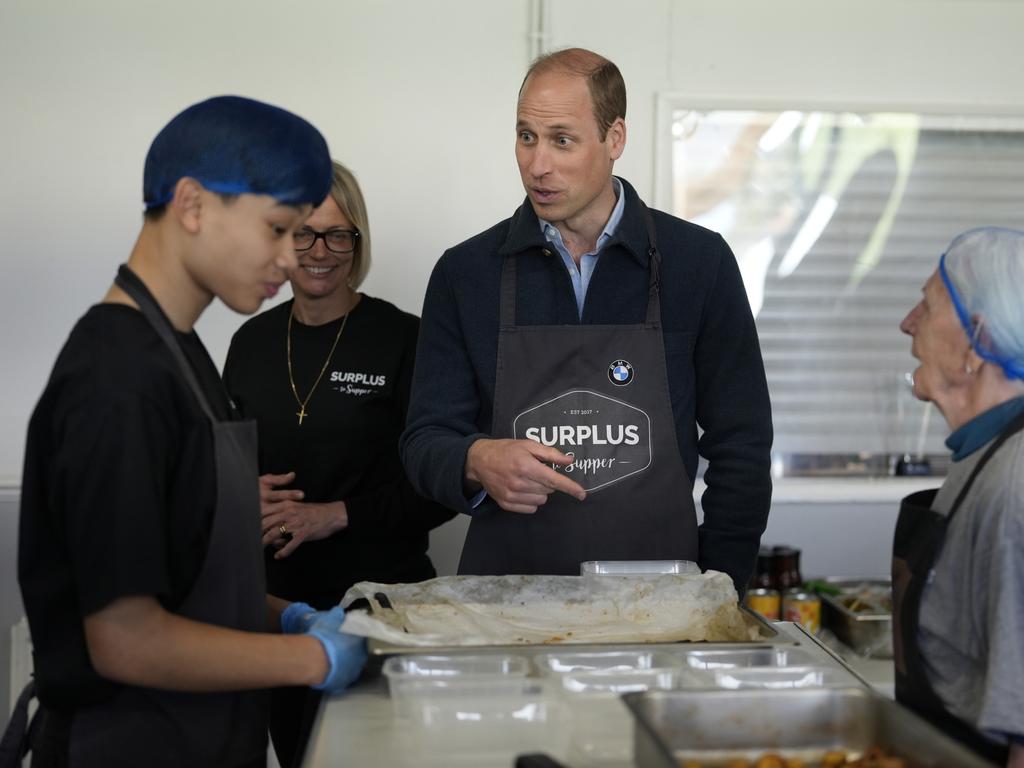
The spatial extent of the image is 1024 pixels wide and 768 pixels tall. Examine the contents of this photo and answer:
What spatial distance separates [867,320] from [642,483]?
6.16ft

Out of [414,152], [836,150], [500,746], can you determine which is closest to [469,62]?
[414,152]

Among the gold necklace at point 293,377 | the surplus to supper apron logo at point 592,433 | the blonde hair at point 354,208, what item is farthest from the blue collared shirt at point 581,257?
the gold necklace at point 293,377

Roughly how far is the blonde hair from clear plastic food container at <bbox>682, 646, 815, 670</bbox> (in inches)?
60.8

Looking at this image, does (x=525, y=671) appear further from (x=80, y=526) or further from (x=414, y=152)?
(x=414, y=152)

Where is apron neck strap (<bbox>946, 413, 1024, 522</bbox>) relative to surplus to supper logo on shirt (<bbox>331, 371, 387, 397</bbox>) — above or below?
below

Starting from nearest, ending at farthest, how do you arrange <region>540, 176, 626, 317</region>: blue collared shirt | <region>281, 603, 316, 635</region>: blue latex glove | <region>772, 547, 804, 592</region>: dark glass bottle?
<region>281, 603, 316, 635</region>: blue latex glove
<region>540, 176, 626, 317</region>: blue collared shirt
<region>772, 547, 804, 592</region>: dark glass bottle

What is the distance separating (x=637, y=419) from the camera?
7.80 ft

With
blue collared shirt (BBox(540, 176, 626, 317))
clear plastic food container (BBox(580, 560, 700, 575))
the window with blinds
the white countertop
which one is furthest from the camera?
the window with blinds

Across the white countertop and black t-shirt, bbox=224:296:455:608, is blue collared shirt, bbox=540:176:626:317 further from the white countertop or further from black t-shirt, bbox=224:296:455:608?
the white countertop

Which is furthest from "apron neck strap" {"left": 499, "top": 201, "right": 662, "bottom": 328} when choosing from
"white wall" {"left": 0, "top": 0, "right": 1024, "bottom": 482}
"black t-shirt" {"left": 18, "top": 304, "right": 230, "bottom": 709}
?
"white wall" {"left": 0, "top": 0, "right": 1024, "bottom": 482}

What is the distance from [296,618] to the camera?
1833 millimetres

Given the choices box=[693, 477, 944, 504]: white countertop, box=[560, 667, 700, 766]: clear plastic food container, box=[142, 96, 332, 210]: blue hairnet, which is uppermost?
box=[142, 96, 332, 210]: blue hairnet

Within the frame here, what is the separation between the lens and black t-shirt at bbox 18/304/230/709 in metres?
1.38

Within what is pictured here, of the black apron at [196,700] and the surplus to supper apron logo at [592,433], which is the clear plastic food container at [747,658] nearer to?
the black apron at [196,700]
